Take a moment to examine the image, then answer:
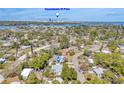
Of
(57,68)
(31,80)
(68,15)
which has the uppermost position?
(68,15)

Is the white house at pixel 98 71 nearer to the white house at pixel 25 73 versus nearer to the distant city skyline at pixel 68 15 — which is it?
the distant city skyline at pixel 68 15

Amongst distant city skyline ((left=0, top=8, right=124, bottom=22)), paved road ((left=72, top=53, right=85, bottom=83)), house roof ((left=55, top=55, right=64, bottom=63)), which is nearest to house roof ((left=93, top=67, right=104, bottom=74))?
paved road ((left=72, top=53, right=85, bottom=83))

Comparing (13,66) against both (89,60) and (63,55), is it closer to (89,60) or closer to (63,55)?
(63,55)

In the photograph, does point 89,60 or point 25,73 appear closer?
point 25,73

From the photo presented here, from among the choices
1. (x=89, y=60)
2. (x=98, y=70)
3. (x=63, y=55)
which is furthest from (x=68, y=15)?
(x=98, y=70)

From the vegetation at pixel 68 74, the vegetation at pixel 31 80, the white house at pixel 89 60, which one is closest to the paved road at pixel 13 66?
the vegetation at pixel 31 80

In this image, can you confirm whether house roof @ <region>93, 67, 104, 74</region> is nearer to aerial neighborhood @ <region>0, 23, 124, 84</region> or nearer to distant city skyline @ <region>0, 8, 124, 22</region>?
aerial neighborhood @ <region>0, 23, 124, 84</region>

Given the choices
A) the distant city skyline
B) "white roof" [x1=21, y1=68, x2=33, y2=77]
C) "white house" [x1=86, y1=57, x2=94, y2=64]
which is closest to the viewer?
the distant city skyline

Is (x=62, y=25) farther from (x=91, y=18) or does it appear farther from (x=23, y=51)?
(x=23, y=51)
